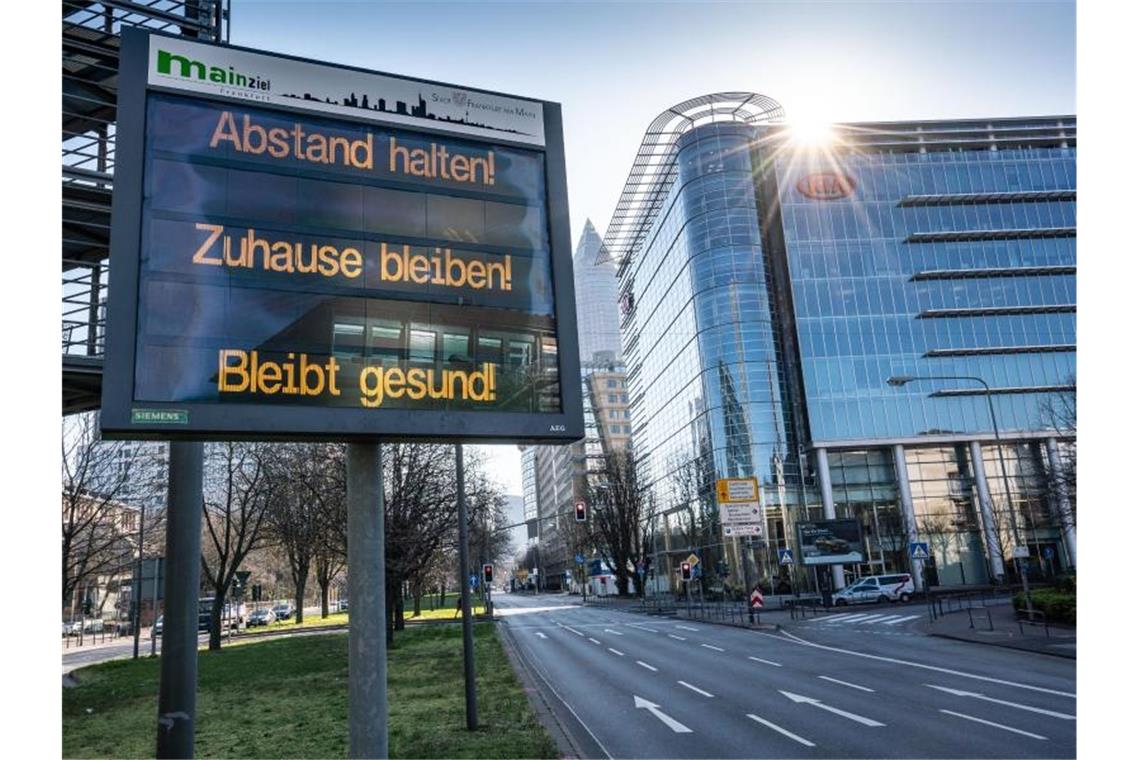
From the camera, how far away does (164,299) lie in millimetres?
7020

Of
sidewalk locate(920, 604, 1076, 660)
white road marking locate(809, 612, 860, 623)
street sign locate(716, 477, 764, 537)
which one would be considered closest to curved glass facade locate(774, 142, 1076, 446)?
white road marking locate(809, 612, 860, 623)

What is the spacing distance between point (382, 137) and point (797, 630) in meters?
33.3

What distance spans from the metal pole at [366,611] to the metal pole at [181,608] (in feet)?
5.13

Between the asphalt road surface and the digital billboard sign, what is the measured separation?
320 inches

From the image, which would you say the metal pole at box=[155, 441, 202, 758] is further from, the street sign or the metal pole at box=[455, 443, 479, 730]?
the street sign

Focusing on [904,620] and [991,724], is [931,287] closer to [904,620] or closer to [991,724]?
[904,620]

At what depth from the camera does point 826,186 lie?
7288cm

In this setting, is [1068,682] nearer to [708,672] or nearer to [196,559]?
[708,672]

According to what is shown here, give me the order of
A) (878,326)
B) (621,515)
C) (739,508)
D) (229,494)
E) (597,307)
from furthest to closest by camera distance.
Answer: (597,307) → (621,515) → (878,326) → (739,508) → (229,494)

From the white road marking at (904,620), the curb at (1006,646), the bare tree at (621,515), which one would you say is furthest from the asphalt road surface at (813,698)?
the bare tree at (621,515)

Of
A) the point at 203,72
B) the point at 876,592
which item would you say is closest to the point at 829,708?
the point at 203,72

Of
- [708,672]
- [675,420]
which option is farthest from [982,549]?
[708,672]

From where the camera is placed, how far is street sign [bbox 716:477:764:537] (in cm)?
4106

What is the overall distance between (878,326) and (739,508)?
35.8 m
